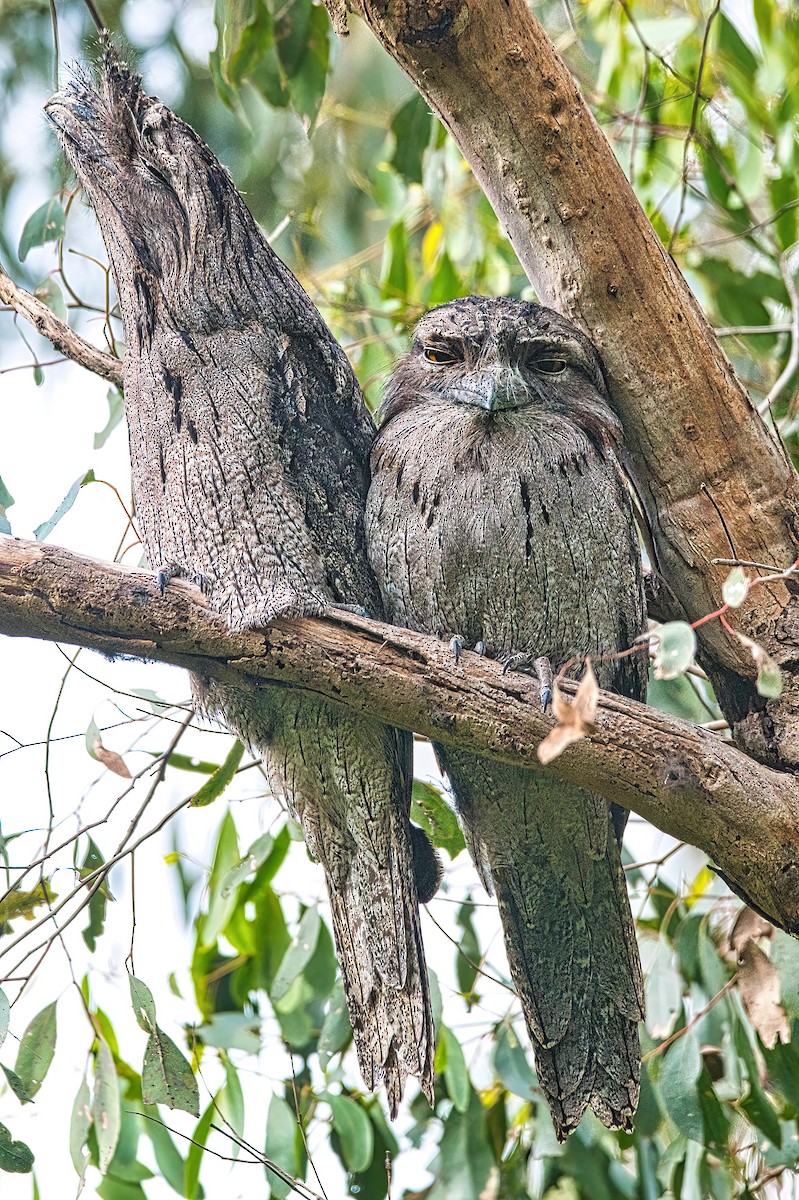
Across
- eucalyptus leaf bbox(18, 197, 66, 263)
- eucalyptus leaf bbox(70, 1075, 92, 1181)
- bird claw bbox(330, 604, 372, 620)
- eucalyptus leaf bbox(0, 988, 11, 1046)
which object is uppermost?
eucalyptus leaf bbox(18, 197, 66, 263)

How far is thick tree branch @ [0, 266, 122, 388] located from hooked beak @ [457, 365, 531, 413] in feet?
3.22

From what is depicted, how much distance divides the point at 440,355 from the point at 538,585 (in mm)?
631

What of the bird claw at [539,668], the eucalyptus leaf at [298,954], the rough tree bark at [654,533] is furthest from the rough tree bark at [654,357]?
the eucalyptus leaf at [298,954]

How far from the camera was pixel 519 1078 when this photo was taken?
3230mm

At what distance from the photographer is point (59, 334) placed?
3.03 m

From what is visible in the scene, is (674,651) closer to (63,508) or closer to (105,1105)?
(63,508)

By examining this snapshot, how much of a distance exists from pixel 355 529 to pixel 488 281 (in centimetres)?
207

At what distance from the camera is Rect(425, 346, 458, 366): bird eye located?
9.29ft

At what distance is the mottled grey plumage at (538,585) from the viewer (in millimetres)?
2596

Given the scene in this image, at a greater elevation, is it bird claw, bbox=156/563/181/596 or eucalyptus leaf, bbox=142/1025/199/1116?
bird claw, bbox=156/563/181/596

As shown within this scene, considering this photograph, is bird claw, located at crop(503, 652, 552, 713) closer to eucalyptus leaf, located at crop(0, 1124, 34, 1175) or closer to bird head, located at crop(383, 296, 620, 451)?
bird head, located at crop(383, 296, 620, 451)

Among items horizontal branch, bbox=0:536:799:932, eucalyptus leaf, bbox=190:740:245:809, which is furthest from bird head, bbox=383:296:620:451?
eucalyptus leaf, bbox=190:740:245:809

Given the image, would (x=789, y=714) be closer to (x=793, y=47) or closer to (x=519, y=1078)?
(x=519, y=1078)

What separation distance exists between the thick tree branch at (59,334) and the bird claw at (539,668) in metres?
1.30
